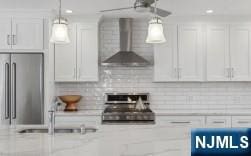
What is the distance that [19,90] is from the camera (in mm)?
4223

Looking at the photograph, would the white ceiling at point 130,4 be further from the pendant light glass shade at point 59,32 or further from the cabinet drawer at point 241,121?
the pendant light glass shade at point 59,32

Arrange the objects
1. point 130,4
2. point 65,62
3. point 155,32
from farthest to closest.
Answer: point 65,62
point 130,4
point 155,32

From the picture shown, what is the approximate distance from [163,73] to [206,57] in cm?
74

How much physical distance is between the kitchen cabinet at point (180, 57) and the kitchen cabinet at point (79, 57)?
1.02 m

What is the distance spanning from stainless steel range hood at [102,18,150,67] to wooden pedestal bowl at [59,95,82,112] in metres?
0.71

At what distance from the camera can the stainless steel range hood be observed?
4.68m

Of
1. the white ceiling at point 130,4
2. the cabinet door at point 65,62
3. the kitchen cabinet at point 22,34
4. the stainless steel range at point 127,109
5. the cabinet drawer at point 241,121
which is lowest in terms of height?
the cabinet drawer at point 241,121

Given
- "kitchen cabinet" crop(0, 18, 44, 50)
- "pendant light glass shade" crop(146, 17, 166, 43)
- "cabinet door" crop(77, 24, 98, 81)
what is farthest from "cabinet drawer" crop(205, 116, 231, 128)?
"kitchen cabinet" crop(0, 18, 44, 50)

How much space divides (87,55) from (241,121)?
257 cm

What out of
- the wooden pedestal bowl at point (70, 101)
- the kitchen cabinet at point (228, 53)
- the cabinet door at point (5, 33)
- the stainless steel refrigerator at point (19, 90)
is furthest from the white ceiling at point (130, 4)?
the wooden pedestal bowl at point (70, 101)

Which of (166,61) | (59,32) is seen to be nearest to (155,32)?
(59,32)

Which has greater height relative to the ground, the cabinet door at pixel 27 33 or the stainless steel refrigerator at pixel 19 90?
the cabinet door at pixel 27 33

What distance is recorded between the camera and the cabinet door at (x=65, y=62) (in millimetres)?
4621

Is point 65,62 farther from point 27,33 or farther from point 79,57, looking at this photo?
point 27,33
